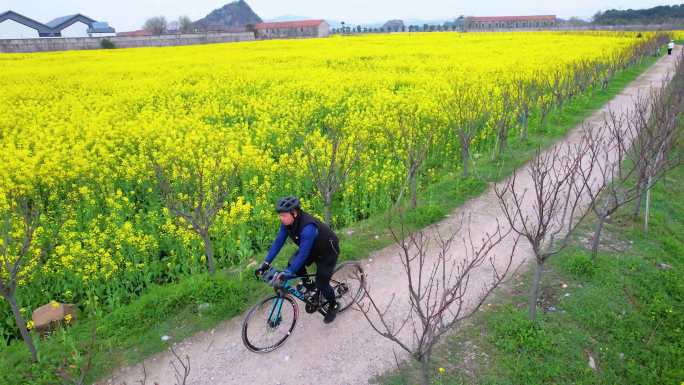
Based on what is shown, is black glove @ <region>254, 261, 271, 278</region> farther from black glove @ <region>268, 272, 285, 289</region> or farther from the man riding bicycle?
black glove @ <region>268, 272, 285, 289</region>

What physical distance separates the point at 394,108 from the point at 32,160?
1107 cm

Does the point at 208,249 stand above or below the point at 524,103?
below

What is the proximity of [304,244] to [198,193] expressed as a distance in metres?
2.69

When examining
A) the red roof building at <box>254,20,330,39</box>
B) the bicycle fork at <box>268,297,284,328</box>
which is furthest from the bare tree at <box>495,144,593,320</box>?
the red roof building at <box>254,20,330,39</box>

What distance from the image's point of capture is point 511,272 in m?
7.32

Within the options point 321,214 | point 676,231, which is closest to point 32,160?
point 321,214

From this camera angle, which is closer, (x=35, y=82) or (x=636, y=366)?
(x=636, y=366)

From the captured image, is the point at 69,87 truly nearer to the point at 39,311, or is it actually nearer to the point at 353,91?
the point at 353,91

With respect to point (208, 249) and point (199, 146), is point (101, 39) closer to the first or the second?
point (199, 146)

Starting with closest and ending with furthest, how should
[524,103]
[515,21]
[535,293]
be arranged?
1. [535,293]
2. [524,103]
3. [515,21]

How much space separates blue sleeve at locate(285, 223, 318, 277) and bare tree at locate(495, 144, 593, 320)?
222 centimetres

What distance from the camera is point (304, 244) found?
5172mm

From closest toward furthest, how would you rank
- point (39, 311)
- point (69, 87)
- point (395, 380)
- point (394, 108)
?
1. point (395, 380)
2. point (39, 311)
3. point (394, 108)
4. point (69, 87)

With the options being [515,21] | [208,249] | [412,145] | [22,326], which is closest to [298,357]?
[208,249]
